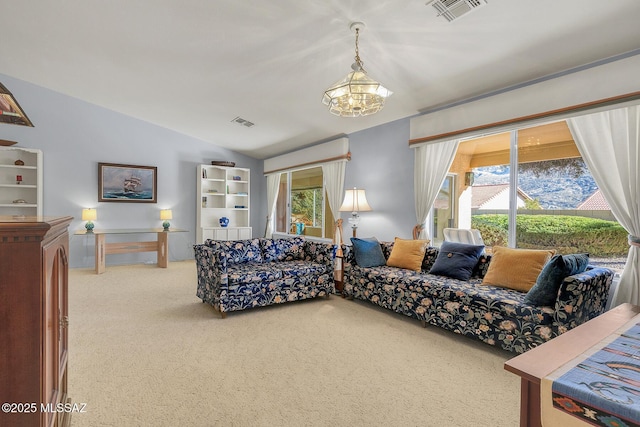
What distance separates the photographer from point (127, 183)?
6.41 metres

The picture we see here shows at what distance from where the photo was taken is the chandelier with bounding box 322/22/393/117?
2.47 metres

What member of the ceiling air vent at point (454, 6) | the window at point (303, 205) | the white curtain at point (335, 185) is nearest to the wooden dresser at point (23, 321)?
the ceiling air vent at point (454, 6)

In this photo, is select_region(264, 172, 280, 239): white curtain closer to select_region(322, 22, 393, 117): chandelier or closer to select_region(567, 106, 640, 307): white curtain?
select_region(322, 22, 393, 117): chandelier

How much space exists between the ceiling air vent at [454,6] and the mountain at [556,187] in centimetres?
189

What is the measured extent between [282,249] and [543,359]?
11.4ft

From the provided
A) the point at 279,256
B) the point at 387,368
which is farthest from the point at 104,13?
the point at 387,368

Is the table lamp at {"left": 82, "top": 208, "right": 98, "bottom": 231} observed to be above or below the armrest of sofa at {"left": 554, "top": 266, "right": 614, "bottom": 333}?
above

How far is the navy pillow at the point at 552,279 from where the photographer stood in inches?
96.0

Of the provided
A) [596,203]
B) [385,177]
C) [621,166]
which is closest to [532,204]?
[596,203]

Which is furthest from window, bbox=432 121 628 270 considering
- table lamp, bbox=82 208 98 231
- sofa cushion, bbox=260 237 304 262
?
table lamp, bbox=82 208 98 231

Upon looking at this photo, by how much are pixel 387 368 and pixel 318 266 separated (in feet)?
5.98

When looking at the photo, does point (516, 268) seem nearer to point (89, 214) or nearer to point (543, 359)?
point (543, 359)

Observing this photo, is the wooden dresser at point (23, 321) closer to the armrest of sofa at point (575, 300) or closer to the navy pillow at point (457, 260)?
the armrest of sofa at point (575, 300)

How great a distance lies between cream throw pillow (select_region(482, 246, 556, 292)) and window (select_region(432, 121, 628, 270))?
0.52 meters
